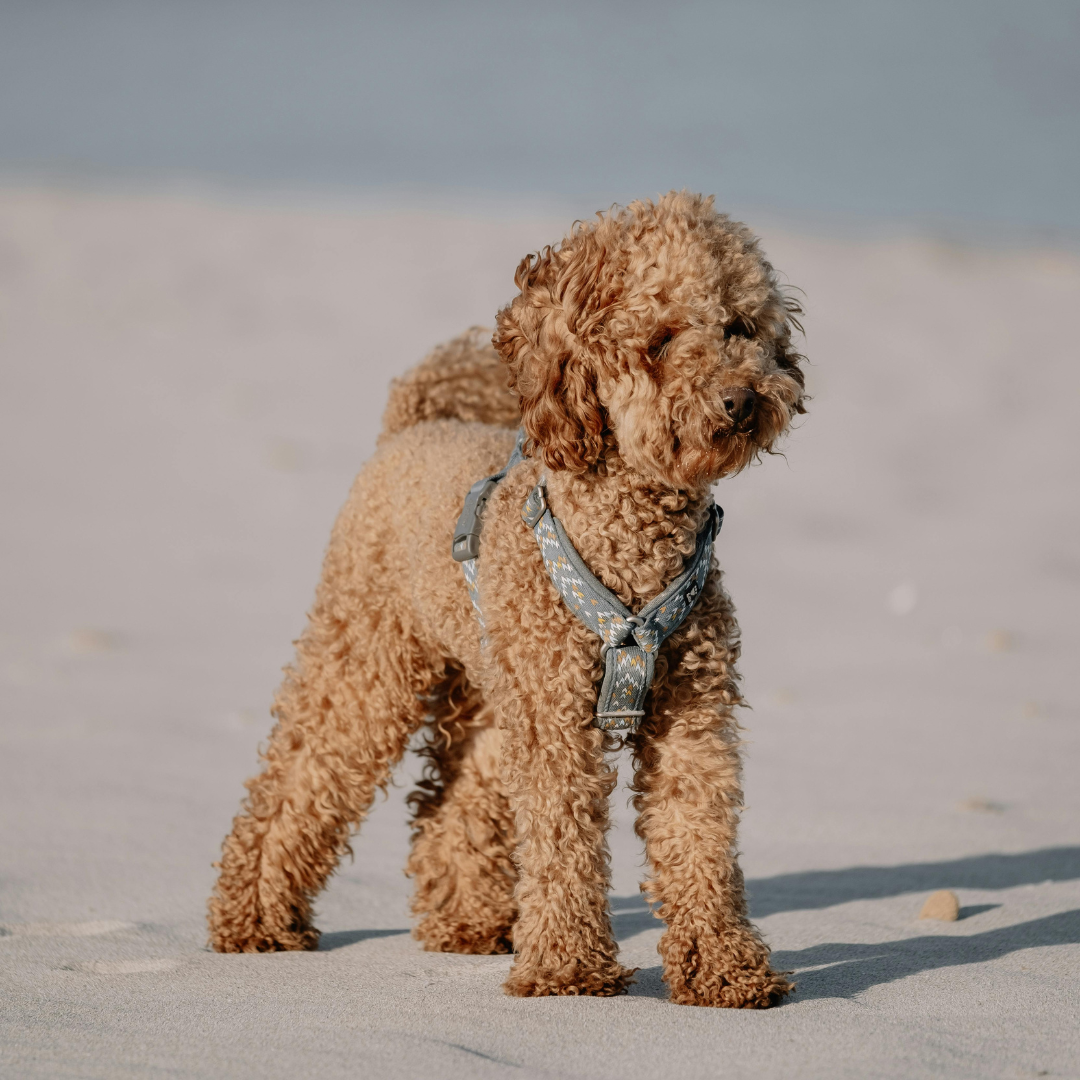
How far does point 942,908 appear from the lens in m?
4.79

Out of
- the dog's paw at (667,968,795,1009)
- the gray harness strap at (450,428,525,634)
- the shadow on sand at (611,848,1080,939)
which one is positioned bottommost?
the dog's paw at (667,968,795,1009)

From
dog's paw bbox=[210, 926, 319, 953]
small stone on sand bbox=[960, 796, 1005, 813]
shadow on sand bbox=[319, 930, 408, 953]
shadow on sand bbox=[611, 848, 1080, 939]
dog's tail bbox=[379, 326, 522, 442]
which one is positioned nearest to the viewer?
dog's paw bbox=[210, 926, 319, 953]

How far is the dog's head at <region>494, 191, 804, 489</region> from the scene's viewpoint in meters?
3.63

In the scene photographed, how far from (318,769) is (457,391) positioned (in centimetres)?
151

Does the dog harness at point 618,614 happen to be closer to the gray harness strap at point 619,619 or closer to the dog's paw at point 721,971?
the gray harness strap at point 619,619

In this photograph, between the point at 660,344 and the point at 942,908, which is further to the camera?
the point at 942,908

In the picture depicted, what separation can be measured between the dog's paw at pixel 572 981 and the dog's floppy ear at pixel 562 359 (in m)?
1.35

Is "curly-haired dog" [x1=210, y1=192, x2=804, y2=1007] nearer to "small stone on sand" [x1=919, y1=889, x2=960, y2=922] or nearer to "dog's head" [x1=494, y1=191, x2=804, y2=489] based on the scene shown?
"dog's head" [x1=494, y1=191, x2=804, y2=489]

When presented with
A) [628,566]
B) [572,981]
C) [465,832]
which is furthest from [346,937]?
[628,566]

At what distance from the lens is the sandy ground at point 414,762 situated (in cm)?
361

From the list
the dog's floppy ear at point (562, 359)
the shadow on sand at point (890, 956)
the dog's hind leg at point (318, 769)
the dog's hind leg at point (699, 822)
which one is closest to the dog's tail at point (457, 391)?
the dog's hind leg at point (318, 769)

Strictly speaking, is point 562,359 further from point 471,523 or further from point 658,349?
point 471,523

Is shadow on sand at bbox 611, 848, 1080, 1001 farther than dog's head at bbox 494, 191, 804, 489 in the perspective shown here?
Yes

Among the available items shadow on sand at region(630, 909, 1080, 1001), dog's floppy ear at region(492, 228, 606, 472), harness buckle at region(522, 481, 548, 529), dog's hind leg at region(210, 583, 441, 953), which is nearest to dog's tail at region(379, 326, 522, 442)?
dog's hind leg at region(210, 583, 441, 953)
